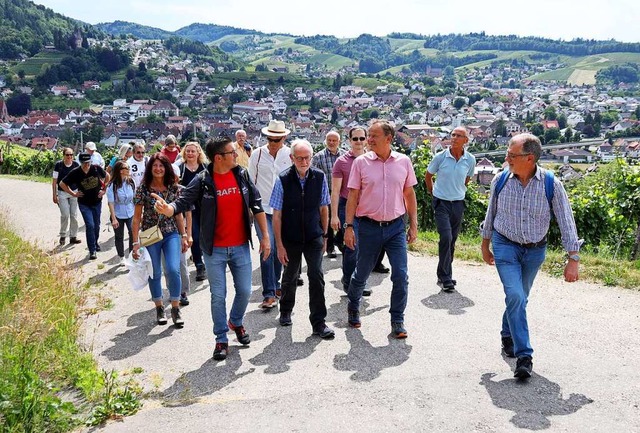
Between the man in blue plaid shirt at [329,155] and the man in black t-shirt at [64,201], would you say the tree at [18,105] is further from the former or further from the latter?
the man in blue plaid shirt at [329,155]

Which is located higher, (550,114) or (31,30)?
(31,30)

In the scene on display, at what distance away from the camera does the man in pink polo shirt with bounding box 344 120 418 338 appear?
550cm

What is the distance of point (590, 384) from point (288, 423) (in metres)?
2.23

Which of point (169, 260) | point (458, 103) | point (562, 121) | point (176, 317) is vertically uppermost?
point (169, 260)

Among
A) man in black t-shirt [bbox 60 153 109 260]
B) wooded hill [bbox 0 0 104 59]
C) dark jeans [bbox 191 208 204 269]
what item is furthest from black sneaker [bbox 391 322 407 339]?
wooded hill [bbox 0 0 104 59]

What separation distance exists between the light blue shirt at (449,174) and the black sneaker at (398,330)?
2022 mm

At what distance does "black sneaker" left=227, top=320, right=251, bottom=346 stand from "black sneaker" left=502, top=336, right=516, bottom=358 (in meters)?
2.20

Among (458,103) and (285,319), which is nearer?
(285,319)

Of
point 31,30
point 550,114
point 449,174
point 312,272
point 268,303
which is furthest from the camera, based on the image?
point 31,30

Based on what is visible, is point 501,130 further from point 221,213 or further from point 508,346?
point 221,213

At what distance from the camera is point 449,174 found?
712 cm

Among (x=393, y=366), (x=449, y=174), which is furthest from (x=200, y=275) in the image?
(x=393, y=366)

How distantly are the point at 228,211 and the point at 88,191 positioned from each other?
500cm

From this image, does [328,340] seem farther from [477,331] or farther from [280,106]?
[280,106]
